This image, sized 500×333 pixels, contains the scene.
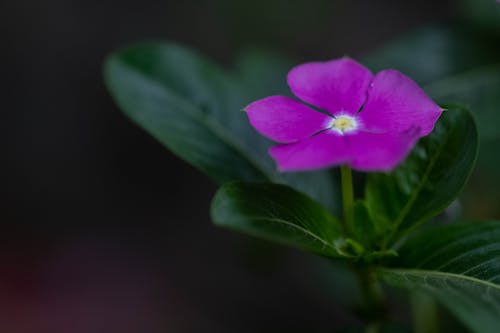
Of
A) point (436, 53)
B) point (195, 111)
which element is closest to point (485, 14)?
point (436, 53)

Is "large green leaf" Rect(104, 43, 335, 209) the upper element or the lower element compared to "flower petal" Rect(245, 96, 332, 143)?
upper

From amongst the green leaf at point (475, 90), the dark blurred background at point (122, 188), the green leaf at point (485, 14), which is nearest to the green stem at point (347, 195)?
the green leaf at point (475, 90)

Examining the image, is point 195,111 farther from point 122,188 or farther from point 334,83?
point 122,188

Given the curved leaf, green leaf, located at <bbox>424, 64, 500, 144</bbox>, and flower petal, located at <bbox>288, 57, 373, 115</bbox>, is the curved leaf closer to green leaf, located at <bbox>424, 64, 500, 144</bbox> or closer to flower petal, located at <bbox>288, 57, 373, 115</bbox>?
green leaf, located at <bbox>424, 64, 500, 144</bbox>

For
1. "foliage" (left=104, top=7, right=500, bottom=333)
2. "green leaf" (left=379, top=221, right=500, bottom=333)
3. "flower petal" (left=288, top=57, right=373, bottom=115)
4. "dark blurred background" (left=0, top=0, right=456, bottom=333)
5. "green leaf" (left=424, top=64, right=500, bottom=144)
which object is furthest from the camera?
"dark blurred background" (left=0, top=0, right=456, bottom=333)

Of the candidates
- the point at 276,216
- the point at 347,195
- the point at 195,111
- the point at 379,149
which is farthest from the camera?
the point at 195,111

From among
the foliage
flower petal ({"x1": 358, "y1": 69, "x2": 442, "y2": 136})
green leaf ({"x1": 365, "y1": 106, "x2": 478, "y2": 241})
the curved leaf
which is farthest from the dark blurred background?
flower petal ({"x1": 358, "y1": 69, "x2": 442, "y2": 136})

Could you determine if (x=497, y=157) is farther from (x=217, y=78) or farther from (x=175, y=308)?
(x=175, y=308)

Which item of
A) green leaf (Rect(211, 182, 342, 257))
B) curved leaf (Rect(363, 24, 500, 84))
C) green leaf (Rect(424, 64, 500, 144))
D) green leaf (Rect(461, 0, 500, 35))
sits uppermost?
green leaf (Rect(461, 0, 500, 35))
